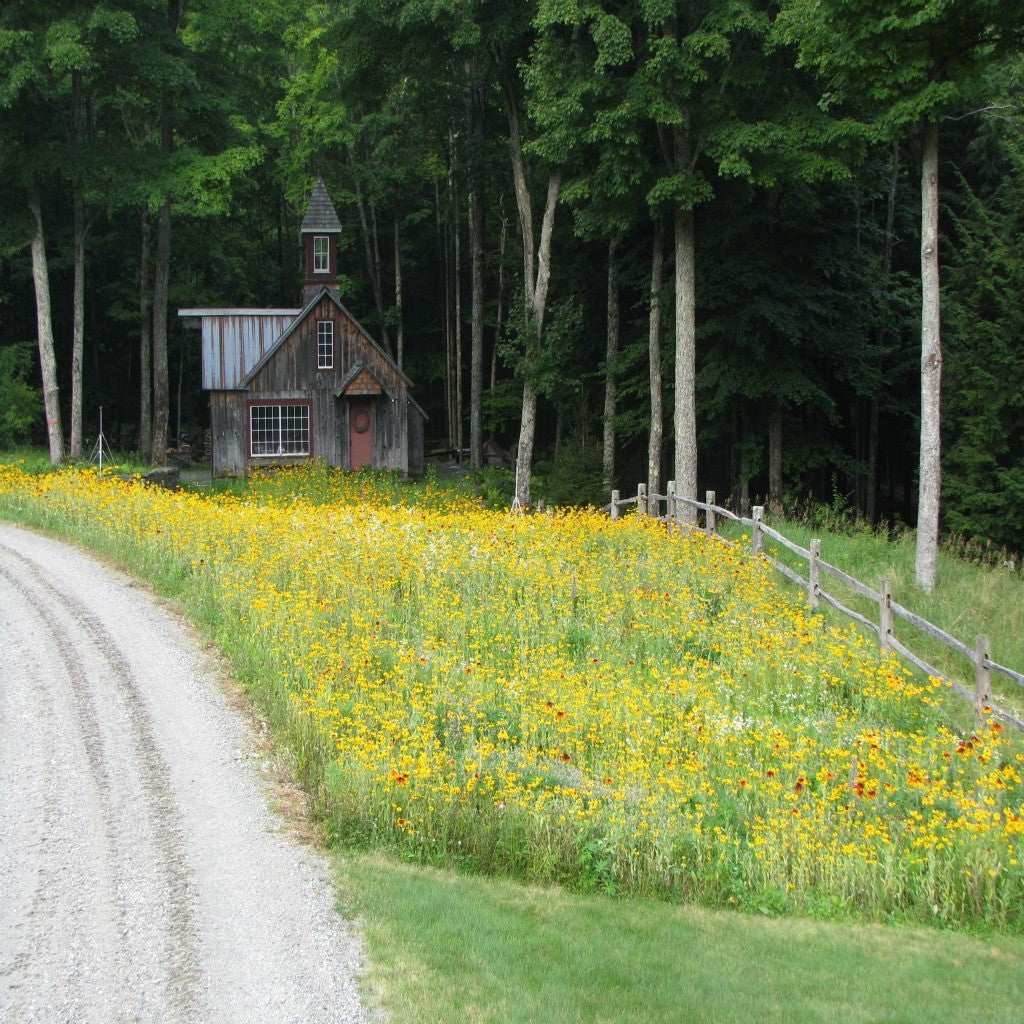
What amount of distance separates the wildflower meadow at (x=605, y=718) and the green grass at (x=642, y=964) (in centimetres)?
52

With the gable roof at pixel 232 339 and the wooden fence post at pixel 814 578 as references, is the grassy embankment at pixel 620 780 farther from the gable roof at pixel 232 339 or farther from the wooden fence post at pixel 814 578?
the gable roof at pixel 232 339

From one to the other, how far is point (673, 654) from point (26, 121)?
84.1ft

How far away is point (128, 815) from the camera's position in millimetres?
8852

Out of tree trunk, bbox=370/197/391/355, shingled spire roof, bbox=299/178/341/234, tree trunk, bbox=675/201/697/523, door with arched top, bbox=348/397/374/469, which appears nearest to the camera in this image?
tree trunk, bbox=675/201/697/523

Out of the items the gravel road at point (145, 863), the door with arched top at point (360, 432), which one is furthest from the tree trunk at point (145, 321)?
the gravel road at point (145, 863)

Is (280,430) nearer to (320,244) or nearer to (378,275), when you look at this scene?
(320,244)

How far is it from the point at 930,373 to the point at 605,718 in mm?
8245

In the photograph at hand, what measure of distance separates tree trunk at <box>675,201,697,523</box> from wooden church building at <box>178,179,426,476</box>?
1353 cm

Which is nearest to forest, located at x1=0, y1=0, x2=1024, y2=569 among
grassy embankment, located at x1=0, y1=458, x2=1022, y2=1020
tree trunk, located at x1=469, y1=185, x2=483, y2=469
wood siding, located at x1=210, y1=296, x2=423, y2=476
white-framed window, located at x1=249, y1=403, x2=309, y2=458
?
tree trunk, located at x1=469, y1=185, x2=483, y2=469

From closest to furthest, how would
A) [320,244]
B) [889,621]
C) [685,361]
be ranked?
[889,621] → [685,361] → [320,244]

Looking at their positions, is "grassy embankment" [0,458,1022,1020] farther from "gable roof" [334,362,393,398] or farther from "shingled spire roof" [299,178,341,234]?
"shingled spire roof" [299,178,341,234]

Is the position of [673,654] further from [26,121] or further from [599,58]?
[26,121]

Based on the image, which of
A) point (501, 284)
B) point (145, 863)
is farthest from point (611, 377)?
point (145, 863)

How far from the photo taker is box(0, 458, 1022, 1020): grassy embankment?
6.79m
